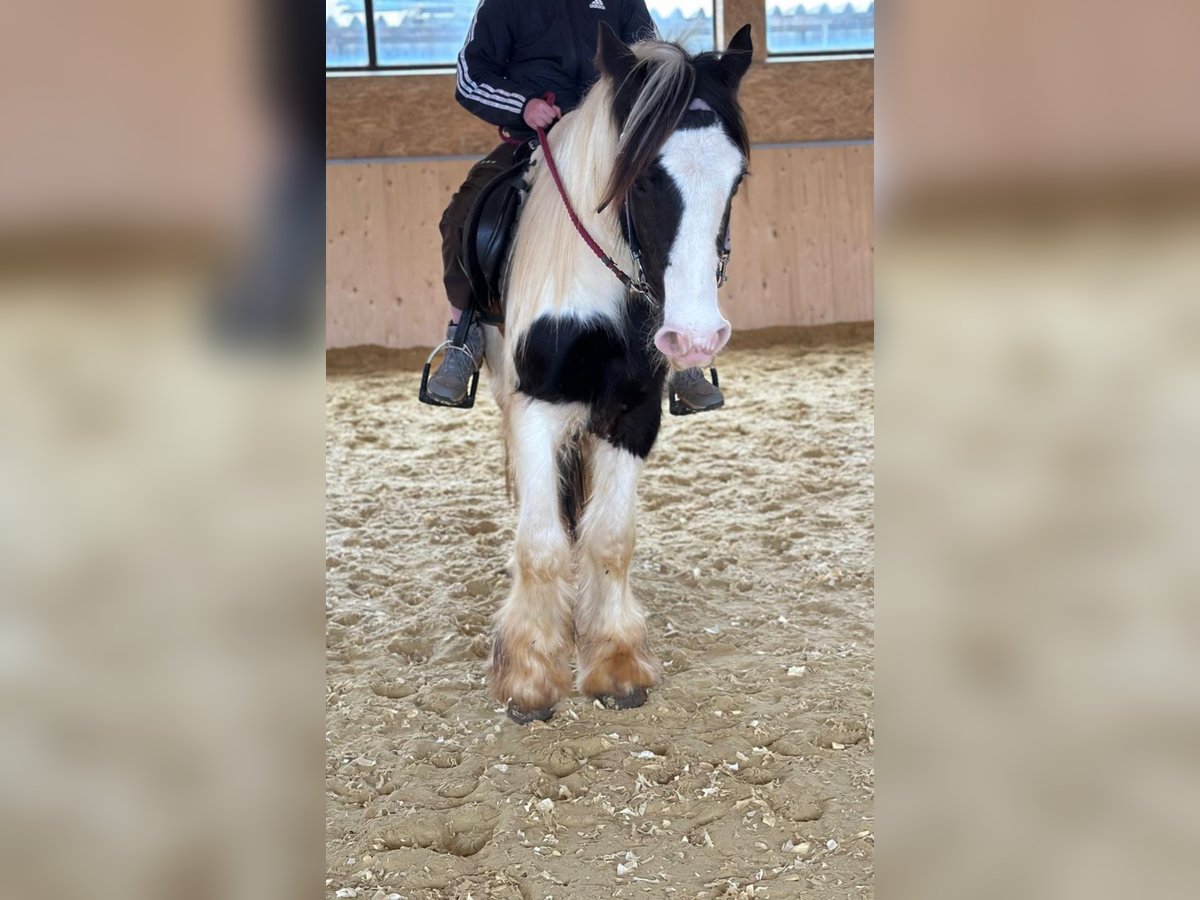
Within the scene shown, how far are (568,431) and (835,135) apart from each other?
6400 millimetres

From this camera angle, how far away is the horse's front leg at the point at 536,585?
232 cm

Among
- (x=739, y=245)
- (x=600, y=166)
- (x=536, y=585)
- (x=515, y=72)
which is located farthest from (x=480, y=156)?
(x=536, y=585)

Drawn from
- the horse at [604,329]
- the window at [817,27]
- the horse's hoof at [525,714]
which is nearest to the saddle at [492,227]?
the horse at [604,329]

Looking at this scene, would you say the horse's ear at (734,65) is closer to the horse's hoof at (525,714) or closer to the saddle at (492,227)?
the saddle at (492,227)

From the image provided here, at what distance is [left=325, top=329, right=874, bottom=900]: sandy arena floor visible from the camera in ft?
5.67

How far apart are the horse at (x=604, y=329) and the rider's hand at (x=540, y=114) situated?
0.28ft

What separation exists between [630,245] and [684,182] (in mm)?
238

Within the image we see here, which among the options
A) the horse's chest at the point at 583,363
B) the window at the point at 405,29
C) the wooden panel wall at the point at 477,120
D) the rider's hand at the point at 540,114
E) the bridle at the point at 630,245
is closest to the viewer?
the bridle at the point at 630,245

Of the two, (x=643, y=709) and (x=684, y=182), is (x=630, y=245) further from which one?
(x=643, y=709)

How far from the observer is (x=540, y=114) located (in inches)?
97.5

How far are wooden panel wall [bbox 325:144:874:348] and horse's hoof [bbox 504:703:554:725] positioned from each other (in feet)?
17.9
